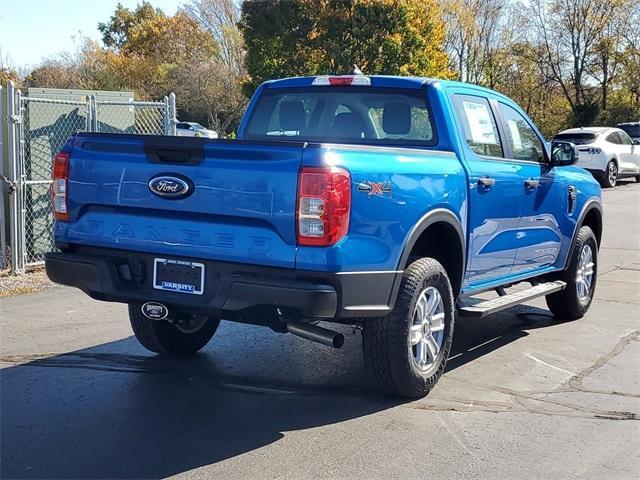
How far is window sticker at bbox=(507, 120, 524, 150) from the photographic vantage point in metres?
6.35

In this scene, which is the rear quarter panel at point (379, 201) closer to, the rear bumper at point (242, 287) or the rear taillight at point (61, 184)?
the rear bumper at point (242, 287)

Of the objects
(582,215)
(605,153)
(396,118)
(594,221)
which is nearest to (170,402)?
(396,118)

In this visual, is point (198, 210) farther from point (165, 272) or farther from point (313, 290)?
point (313, 290)

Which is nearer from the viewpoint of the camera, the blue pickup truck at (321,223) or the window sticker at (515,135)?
the blue pickup truck at (321,223)

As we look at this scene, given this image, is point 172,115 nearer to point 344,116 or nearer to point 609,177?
point 344,116

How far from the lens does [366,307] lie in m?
4.26

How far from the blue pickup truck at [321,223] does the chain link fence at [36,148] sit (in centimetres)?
351

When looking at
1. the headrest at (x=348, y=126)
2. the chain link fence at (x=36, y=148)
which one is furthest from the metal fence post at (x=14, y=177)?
the headrest at (x=348, y=126)

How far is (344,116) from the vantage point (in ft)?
19.5

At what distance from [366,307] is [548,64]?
37.6 meters

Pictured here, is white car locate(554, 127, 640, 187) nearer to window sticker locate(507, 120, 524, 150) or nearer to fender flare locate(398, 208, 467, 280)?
window sticker locate(507, 120, 524, 150)

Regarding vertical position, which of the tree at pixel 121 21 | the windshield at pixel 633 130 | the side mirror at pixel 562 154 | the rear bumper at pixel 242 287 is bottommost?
the rear bumper at pixel 242 287

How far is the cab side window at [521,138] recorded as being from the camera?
632cm

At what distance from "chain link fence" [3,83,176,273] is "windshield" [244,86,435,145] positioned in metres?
2.36
